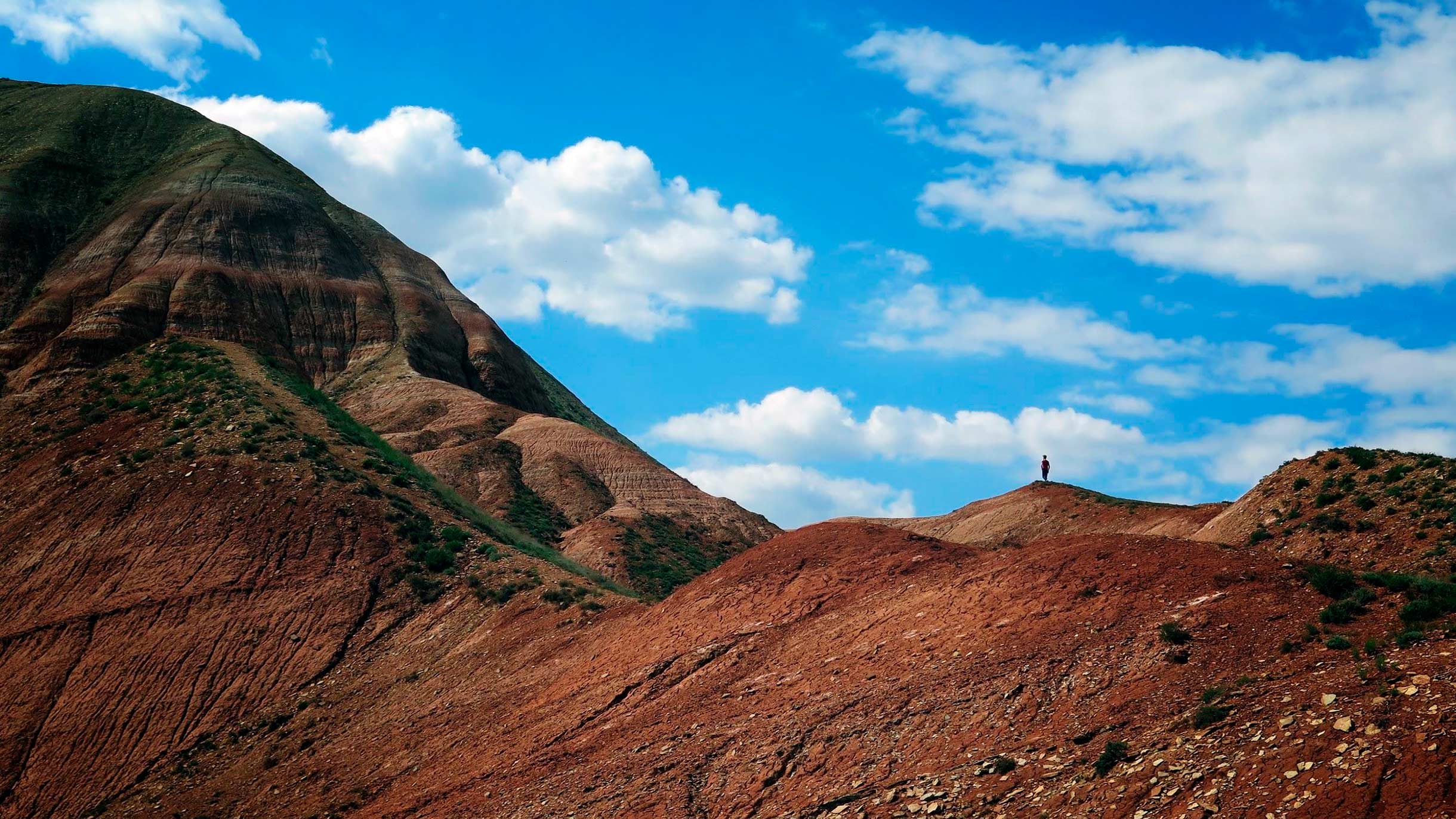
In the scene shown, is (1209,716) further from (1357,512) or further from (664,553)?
(664,553)

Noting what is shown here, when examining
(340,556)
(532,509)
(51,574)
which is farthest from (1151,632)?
(532,509)

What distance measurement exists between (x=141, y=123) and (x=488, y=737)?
77.9 m

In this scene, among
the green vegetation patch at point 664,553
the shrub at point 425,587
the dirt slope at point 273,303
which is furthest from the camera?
the dirt slope at point 273,303

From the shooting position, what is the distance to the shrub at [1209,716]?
53.5 feet

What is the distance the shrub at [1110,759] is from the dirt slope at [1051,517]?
33171mm

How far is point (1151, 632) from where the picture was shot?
19.8 meters

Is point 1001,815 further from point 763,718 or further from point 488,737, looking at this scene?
point 488,737

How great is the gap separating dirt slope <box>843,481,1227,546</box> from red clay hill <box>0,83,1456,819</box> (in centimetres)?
31

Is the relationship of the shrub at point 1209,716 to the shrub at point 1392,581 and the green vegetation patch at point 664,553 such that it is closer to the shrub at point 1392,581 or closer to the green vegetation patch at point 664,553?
the shrub at point 1392,581

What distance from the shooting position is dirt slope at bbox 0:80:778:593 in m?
63.7

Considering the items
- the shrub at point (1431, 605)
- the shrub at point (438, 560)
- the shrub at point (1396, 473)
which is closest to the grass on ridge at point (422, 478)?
the shrub at point (438, 560)

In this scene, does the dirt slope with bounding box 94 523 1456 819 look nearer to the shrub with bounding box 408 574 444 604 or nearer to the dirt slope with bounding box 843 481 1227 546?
the shrub with bounding box 408 574 444 604

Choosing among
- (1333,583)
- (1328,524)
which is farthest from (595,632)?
(1328,524)

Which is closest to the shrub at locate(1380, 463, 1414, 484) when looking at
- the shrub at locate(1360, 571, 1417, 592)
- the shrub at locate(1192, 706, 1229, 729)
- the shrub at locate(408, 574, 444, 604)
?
the shrub at locate(1360, 571, 1417, 592)
